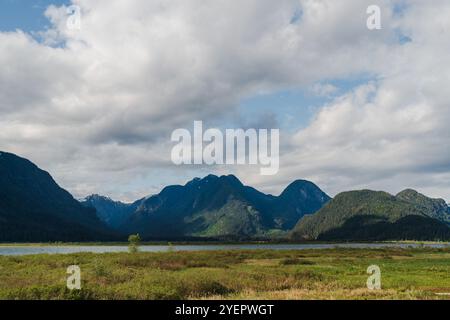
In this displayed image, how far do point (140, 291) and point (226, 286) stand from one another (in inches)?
411

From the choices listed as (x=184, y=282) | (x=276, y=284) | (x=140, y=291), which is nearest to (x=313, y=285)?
(x=276, y=284)

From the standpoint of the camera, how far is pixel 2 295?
32688mm
